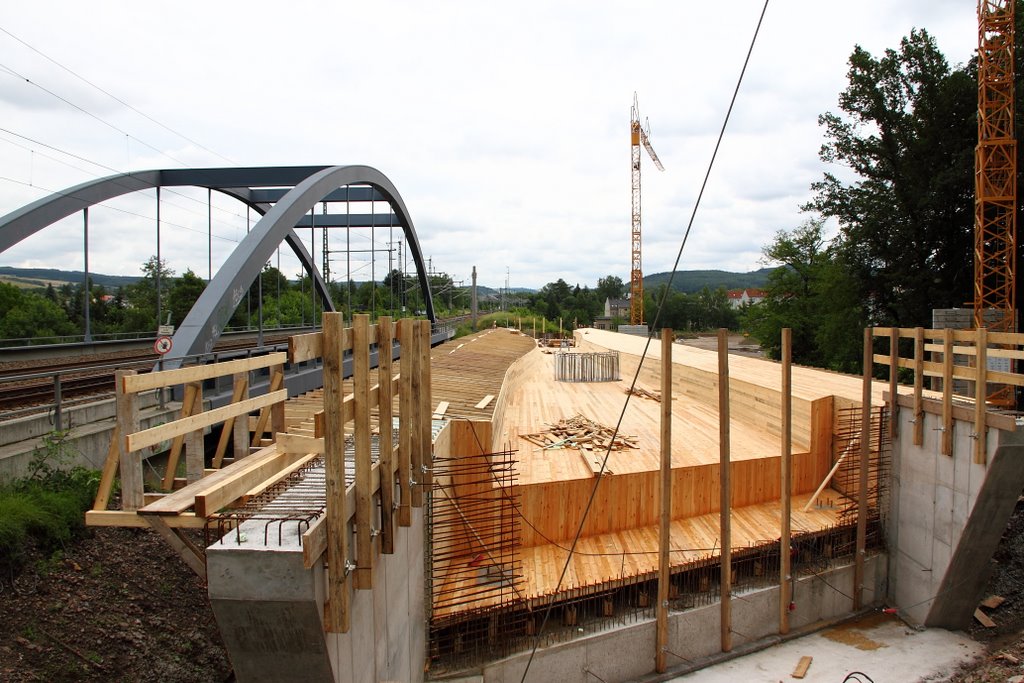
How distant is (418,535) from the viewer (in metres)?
6.61

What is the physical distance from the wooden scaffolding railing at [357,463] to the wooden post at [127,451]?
0.86m

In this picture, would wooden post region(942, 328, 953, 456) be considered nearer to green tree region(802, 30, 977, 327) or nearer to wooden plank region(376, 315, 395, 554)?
wooden plank region(376, 315, 395, 554)

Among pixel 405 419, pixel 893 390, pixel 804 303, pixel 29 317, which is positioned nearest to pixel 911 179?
pixel 804 303

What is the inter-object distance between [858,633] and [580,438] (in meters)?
5.58

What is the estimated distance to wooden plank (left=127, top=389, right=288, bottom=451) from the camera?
3.09 meters

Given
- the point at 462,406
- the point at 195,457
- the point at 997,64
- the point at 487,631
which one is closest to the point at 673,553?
the point at 487,631

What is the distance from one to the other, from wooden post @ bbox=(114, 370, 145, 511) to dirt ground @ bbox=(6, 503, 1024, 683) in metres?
2.19

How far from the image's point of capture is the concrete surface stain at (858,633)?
9508 millimetres

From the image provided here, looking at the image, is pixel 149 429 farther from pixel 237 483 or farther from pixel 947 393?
pixel 947 393

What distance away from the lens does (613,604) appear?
8.88 m

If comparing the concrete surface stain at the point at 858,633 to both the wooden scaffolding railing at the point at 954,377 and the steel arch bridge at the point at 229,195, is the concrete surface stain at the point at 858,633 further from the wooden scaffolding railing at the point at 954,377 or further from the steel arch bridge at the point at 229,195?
the steel arch bridge at the point at 229,195

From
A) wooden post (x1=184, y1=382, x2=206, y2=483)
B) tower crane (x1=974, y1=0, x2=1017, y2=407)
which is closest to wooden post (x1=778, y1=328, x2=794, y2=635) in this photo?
wooden post (x1=184, y1=382, x2=206, y2=483)

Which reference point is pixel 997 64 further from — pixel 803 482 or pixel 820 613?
pixel 820 613

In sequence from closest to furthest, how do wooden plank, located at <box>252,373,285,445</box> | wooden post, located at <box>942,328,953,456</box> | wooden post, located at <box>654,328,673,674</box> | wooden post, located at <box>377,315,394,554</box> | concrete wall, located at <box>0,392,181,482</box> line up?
1. wooden post, located at <box>377,315,394,554</box>
2. wooden plank, located at <box>252,373,285,445</box>
3. concrete wall, located at <box>0,392,181,482</box>
4. wooden post, located at <box>654,328,673,674</box>
5. wooden post, located at <box>942,328,953,456</box>
